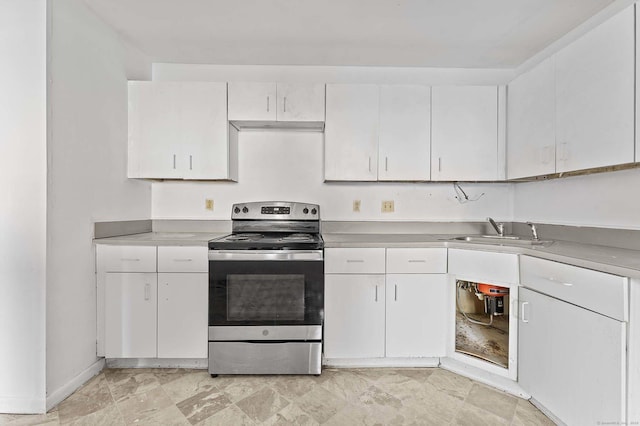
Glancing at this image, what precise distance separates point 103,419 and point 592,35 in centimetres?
338

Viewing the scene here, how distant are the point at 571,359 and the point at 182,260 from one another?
2.31m

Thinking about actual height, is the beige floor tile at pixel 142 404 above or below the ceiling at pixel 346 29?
below

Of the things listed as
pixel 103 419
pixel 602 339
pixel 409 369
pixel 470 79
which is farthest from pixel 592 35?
pixel 103 419

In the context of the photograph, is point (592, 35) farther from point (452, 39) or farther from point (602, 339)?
point (602, 339)

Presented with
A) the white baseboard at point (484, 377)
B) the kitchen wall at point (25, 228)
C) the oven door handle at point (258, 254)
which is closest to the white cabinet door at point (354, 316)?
the oven door handle at point (258, 254)

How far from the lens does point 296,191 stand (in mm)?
2705

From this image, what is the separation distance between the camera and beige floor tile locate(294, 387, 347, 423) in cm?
166

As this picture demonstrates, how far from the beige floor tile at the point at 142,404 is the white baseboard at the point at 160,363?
9.7 inches

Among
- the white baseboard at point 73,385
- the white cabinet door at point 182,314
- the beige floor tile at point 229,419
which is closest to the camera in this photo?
the beige floor tile at point 229,419

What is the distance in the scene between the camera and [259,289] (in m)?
2.00

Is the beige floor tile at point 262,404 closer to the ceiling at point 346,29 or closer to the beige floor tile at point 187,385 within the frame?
the beige floor tile at point 187,385

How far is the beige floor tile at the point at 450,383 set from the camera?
1.85m

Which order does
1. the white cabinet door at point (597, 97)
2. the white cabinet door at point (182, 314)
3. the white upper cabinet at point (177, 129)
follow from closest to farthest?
the white cabinet door at point (597, 97), the white cabinet door at point (182, 314), the white upper cabinet at point (177, 129)

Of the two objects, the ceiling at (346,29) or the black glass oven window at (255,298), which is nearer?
the ceiling at (346,29)
